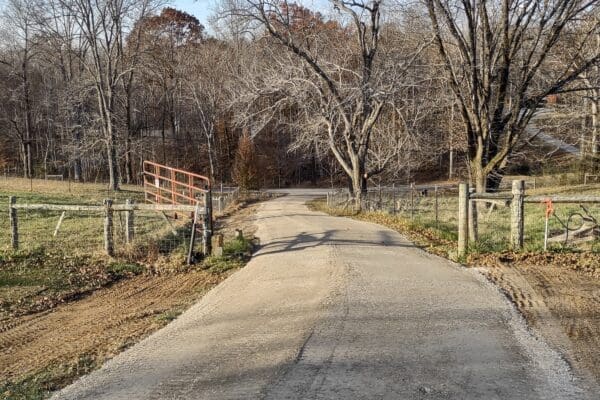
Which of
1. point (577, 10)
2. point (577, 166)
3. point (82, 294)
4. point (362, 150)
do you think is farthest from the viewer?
point (577, 166)

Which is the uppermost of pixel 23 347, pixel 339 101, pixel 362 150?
pixel 339 101

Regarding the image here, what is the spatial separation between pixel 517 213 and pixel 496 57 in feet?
31.7

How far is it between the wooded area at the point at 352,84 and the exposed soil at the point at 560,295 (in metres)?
9.14

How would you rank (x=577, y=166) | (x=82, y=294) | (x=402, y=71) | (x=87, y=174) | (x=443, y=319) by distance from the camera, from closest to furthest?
(x=443, y=319) → (x=82, y=294) → (x=402, y=71) → (x=577, y=166) → (x=87, y=174)

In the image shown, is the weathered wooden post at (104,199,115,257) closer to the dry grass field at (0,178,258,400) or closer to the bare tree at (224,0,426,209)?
the dry grass field at (0,178,258,400)

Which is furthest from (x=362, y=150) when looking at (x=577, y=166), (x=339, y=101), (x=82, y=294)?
(x=577, y=166)

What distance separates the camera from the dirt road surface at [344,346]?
15.2ft

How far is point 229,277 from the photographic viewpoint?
966cm

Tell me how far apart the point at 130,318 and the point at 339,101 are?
1575cm

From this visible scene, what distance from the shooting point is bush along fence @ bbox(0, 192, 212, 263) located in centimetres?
1145

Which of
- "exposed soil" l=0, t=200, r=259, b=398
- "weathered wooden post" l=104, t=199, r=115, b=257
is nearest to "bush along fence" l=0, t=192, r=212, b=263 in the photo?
"weathered wooden post" l=104, t=199, r=115, b=257

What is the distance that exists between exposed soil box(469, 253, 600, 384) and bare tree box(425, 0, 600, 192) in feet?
29.6

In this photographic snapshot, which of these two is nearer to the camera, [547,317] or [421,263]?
[547,317]

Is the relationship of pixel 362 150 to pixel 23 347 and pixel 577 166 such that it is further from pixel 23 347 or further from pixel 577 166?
pixel 577 166
